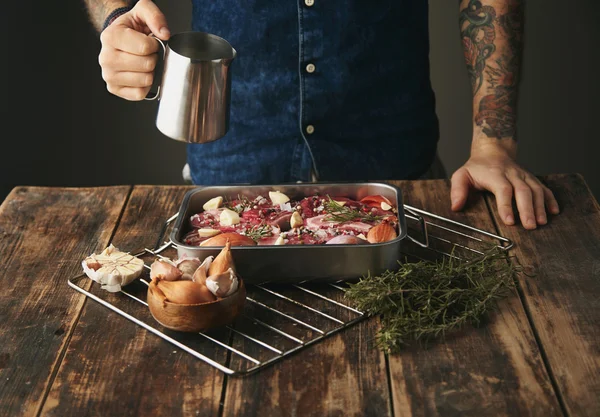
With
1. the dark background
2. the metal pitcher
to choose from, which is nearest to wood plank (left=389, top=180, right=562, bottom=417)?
the metal pitcher

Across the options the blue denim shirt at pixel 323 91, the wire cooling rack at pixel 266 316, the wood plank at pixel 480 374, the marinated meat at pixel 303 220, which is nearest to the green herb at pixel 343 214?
the marinated meat at pixel 303 220

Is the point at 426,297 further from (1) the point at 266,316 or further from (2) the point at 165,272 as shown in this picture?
(2) the point at 165,272

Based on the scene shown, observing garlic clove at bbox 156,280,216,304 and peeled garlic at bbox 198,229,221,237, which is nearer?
garlic clove at bbox 156,280,216,304

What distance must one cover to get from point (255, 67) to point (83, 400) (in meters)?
1.17

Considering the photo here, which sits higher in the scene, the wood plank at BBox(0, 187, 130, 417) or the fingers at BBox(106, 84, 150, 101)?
the fingers at BBox(106, 84, 150, 101)

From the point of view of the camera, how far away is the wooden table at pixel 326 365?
44.8 inches

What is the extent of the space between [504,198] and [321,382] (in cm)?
77

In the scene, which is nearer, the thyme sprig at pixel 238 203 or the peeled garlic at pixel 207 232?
the peeled garlic at pixel 207 232

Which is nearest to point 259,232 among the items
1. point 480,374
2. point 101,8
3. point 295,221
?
point 295,221

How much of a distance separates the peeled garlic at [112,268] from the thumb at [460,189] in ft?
2.38

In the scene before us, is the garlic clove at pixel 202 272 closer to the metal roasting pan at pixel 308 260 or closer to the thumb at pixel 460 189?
the metal roasting pan at pixel 308 260

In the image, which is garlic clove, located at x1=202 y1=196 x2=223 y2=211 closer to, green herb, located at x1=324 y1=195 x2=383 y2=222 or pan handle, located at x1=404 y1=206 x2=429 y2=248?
green herb, located at x1=324 y1=195 x2=383 y2=222

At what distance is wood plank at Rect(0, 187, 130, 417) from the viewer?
1.22m

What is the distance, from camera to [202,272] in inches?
51.9
